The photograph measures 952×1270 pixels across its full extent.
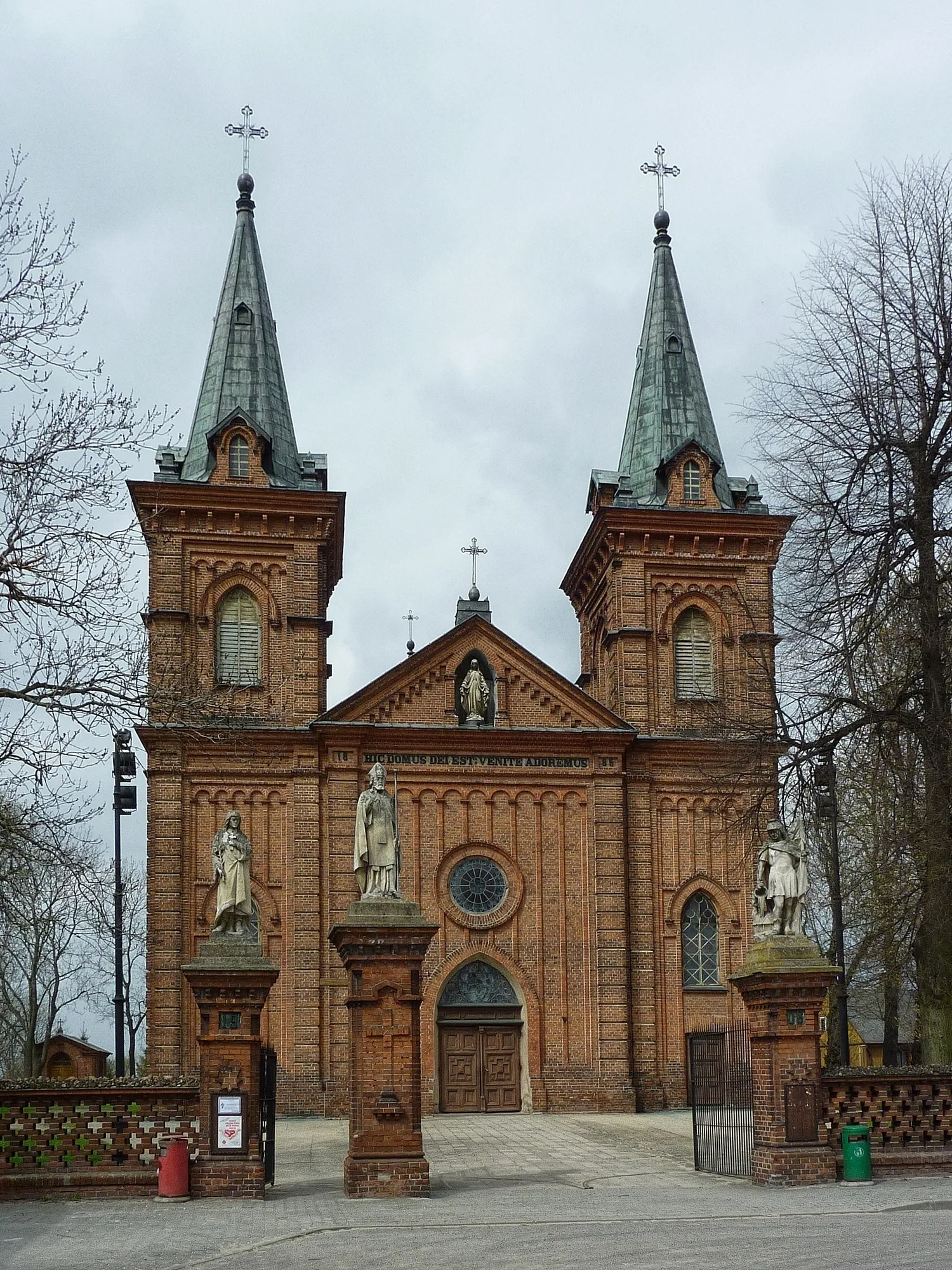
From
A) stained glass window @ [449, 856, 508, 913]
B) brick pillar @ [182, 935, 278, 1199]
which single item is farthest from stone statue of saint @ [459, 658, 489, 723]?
brick pillar @ [182, 935, 278, 1199]

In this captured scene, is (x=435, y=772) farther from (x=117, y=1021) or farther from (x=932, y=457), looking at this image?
(x=932, y=457)

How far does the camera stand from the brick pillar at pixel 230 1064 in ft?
60.0

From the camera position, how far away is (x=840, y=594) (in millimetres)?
22656

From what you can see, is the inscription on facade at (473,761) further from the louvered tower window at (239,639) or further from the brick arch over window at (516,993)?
the brick arch over window at (516,993)

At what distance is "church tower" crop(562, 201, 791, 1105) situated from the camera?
35.0 metres

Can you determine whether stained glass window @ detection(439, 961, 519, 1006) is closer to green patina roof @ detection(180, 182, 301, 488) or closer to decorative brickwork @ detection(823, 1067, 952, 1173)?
green patina roof @ detection(180, 182, 301, 488)

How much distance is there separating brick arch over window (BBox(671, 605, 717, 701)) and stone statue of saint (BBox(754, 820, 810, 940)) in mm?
17098

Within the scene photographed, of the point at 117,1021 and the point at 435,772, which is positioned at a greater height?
the point at 435,772

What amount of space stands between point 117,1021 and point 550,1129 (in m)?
8.27

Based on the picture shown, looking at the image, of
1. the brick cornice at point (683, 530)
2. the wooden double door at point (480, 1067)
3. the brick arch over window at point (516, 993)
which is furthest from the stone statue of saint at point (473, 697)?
the wooden double door at point (480, 1067)

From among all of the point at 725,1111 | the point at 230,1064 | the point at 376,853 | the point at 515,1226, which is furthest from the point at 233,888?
the point at 725,1111

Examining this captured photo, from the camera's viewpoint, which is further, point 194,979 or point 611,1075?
point 611,1075

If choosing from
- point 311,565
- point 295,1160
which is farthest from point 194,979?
point 311,565

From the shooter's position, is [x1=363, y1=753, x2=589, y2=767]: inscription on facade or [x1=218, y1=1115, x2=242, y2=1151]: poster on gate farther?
[x1=363, y1=753, x2=589, y2=767]: inscription on facade
